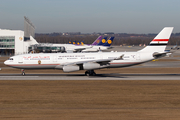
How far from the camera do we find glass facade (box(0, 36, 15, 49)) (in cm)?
9362

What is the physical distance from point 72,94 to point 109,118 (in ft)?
24.6

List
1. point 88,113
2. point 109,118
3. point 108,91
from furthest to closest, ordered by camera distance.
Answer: point 108,91 → point 88,113 → point 109,118

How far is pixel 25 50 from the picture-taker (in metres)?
95.6

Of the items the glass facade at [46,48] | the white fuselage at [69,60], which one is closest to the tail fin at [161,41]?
the white fuselage at [69,60]

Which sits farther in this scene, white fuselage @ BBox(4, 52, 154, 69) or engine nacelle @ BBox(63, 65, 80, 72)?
white fuselage @ BBox(4, 52, 154, 69)

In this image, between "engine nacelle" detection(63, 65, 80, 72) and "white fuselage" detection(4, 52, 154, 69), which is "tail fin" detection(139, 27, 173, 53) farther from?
"engine nacelle" detection(63, 65, 80, 72)

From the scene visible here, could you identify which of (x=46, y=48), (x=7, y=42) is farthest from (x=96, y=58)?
(x=46, y=48)

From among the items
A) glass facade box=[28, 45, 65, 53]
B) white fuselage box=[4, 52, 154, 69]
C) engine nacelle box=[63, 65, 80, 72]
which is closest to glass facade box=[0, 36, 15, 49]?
glass facade box=[28, 45, 65, 53]

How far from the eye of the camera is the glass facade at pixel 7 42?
9362cm

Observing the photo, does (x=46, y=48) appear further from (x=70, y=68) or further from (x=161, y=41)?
(x=161, y=41)

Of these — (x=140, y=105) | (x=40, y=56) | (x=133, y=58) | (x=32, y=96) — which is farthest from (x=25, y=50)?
(x=140, y=105)

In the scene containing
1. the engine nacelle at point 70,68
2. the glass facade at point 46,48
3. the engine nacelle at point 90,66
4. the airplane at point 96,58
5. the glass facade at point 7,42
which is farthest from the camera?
the glass facade at point 46,48

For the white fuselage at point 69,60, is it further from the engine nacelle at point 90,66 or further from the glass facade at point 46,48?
the glass facade at point 46,48

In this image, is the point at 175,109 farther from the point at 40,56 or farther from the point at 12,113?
the point at 40,56
